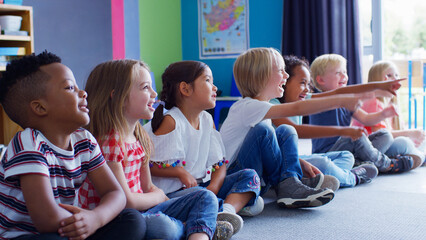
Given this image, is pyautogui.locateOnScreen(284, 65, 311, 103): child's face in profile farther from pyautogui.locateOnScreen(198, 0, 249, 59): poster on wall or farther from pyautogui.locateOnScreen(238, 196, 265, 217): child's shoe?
pyautogui.locateOnScreen(198, 0, 249, 59): poster on wall

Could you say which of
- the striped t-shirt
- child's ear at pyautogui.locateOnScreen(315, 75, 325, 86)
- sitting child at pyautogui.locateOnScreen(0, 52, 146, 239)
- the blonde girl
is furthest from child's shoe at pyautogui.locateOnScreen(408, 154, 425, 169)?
the striped t-shirt

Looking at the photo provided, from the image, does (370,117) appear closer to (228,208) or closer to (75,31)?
(228,208)

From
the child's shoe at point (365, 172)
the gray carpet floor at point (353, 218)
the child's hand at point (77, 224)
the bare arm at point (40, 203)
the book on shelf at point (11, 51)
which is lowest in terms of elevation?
the gray carpet floor at point (353, 218)

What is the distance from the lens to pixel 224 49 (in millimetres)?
5195

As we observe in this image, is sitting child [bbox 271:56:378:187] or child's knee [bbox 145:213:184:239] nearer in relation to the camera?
child's knee [bbox 145:213:184:239]

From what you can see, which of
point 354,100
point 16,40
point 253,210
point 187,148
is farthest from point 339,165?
point 16,40

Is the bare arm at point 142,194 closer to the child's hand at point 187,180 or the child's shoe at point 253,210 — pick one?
the child's hand at point 187,180

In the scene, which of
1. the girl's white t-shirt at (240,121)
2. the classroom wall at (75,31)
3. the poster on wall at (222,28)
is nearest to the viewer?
the girl's white t-shirt at (240,121)

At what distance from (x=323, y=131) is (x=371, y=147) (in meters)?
0.82

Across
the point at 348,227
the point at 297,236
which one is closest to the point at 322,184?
the point at 348,227

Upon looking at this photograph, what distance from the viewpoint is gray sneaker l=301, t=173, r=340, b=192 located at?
211 cm

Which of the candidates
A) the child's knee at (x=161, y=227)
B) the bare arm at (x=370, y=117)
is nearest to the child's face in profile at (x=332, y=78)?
the bare arm at (x=370, y=117)

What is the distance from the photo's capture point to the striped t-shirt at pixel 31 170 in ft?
3.61

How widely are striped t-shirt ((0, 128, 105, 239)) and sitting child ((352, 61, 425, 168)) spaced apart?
203 cm
